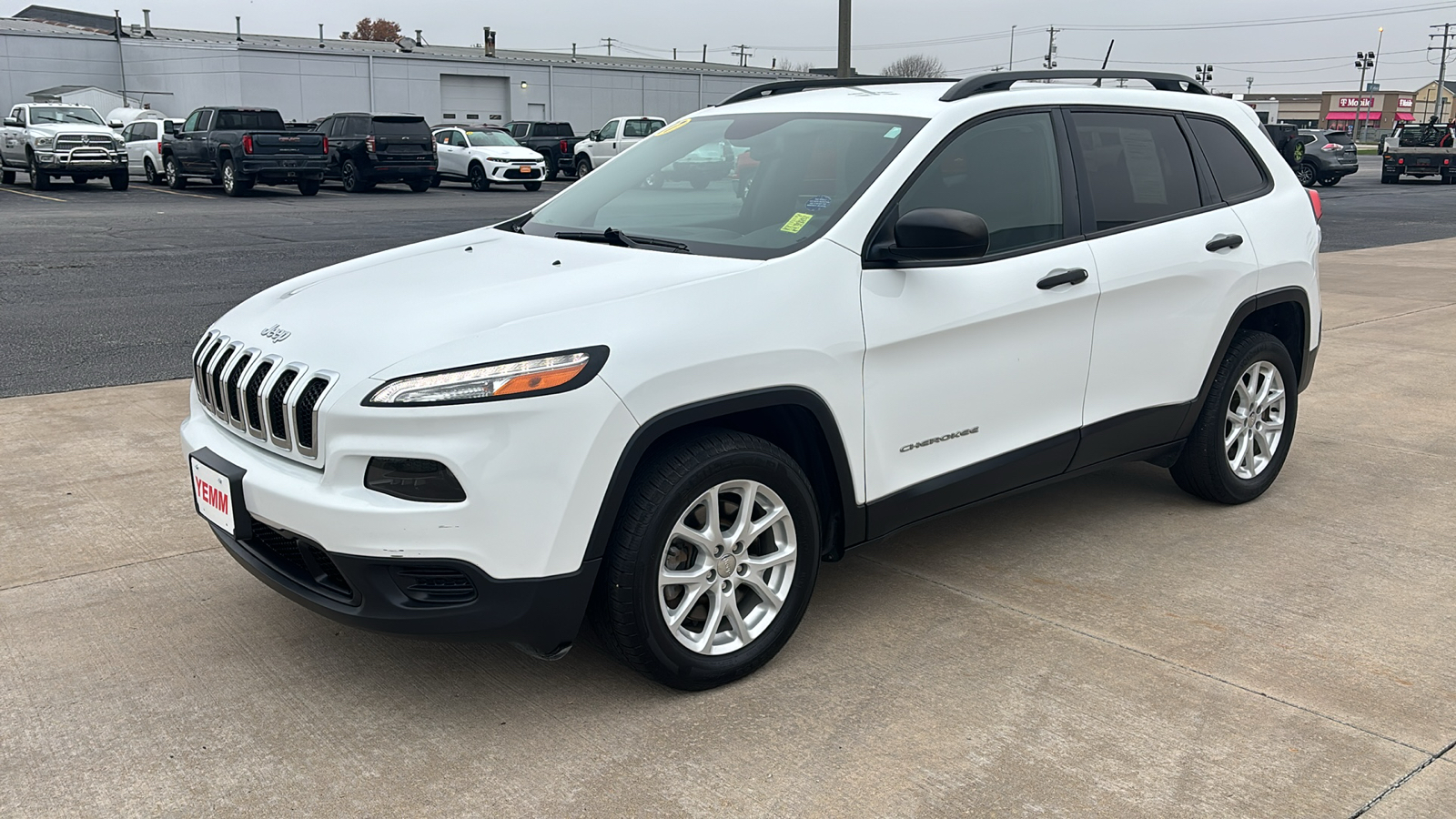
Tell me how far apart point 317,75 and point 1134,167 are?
147ft

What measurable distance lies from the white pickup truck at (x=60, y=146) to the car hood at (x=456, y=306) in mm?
24984

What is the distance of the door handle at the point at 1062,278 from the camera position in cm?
400

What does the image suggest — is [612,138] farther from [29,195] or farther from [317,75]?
[317,75]

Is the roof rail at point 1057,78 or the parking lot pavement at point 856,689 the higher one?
the roof rail at point 1057,78

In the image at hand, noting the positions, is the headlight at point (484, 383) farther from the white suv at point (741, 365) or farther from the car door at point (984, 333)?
the car door at point (984, 333)

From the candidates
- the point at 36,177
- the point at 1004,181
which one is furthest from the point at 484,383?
the point at 36,177

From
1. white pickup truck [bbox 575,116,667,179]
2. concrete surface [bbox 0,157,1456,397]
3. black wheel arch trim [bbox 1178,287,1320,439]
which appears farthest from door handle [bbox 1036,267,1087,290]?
white pickup truck [bbox 575,116,667,179]

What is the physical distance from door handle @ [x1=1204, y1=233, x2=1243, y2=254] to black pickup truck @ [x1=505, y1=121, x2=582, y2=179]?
30.3m

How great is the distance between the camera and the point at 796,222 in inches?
144

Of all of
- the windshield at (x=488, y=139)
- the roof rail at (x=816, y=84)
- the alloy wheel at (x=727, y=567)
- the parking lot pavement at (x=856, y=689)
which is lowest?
the parking lot pavement at (x=856, y=689)

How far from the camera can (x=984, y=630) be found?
150 inches

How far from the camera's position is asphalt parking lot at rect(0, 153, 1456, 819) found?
9.50 feet

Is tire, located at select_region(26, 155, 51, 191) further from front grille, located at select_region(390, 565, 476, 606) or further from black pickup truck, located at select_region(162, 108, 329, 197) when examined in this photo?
front grille, located at select_region(390, 565, 476, 606)

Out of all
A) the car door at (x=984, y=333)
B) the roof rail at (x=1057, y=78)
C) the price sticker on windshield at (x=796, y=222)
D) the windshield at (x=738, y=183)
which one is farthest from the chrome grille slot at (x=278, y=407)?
the roof rail at (x=1057, y=78)
